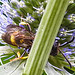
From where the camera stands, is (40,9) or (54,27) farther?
(40,9)

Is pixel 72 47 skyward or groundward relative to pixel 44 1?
groundward

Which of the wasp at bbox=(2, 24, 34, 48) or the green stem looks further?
the wasp at bbox=(2, 24, 34, 48)

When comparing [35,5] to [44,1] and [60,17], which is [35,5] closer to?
[44,1]

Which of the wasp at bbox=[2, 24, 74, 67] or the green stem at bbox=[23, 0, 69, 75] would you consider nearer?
the green stem at bbox=[23, 0, 69, 75]

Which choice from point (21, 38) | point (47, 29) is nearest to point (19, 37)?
point (21, 38)

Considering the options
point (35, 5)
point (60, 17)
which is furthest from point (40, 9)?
point (60, 17)

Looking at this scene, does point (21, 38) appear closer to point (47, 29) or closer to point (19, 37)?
point (19, 37)

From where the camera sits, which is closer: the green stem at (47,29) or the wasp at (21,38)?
the green stem at (47,29)

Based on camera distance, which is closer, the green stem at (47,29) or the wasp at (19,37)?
the green stem at (47,29)
